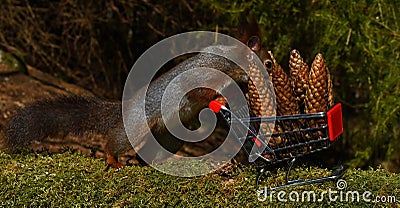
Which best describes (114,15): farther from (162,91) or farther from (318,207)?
(318,207)

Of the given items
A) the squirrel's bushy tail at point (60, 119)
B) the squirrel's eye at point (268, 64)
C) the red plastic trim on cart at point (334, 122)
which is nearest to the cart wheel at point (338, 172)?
the red plastic trim on cart at point (334, 122)

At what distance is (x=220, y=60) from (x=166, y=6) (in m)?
2.40

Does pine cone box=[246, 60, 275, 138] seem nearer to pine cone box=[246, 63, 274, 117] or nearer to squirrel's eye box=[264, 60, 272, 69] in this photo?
pine cone box=[246, 63, 274, 117]

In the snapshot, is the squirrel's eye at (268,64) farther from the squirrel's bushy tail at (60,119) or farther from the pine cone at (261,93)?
the squirrel's bushy tail at (60,119)

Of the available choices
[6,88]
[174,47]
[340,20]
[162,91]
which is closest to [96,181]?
[162,91]

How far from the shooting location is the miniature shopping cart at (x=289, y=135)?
6.88ft

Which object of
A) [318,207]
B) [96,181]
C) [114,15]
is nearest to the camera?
[318,207]

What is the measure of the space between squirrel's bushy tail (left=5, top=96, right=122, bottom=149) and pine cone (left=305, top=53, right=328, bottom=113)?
35.0 inches

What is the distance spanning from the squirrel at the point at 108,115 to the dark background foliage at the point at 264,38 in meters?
1.03

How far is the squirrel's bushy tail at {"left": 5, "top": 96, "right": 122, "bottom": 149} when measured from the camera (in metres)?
2.66

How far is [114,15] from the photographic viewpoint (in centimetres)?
512

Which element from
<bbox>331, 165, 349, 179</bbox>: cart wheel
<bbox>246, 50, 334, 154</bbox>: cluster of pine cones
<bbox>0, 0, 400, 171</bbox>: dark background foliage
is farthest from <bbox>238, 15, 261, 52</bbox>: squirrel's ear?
<bbox>0, 0, 400, 171</bbox>: dark background foliage

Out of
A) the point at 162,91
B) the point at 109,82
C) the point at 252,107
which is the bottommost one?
the point at 109,82

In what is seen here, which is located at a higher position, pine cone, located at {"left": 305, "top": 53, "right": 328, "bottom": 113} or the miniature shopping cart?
pine cone, located at {"left": 305, "top": 53, "right": 328, "bottom": 113}
